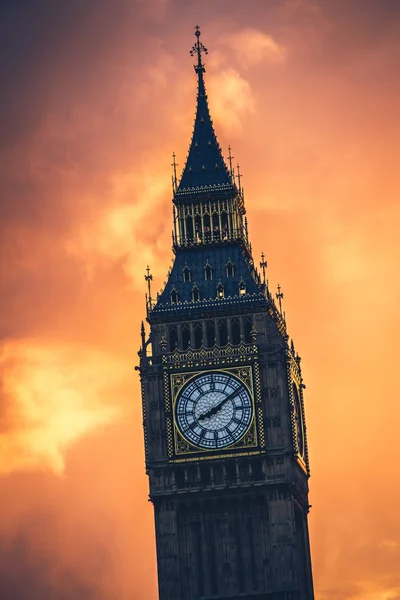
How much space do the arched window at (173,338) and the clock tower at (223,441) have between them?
2.3 inches

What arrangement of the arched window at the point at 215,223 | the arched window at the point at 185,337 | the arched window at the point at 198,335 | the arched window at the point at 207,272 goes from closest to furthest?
1. the arched window at the point at 198,335
2. the arched window at the point at 185,337
3. the arched window at the point at 207,272
4. the arched window at the point at 215,223

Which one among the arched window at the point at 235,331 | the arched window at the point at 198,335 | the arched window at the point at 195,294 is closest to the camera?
the arched window at the point at 235,331

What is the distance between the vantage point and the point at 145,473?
151 metres

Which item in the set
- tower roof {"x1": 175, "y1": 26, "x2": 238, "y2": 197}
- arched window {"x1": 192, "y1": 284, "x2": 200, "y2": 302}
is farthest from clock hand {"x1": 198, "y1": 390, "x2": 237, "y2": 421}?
tower roof {"x1": 175, "y1": 26, "x2": 238, "y2": 197}

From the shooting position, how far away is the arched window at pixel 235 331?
15175cm

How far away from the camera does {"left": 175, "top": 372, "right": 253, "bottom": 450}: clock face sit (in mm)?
Answer: 149750

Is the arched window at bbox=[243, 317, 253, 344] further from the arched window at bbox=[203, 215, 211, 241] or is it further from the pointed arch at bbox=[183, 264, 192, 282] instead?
the arched window at bbox=[203, 215, 211, 241]

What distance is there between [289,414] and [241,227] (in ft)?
42.4

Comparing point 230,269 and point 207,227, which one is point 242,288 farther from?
point 207,227

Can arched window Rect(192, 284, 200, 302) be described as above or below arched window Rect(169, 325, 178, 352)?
above

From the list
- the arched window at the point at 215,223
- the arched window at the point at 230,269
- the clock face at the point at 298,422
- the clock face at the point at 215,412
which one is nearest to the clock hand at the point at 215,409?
the clock face at the point at 215,412

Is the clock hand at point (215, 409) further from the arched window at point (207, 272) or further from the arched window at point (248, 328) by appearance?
the arched window at point (207, 272)

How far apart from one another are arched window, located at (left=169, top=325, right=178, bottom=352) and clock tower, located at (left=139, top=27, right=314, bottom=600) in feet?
0.19

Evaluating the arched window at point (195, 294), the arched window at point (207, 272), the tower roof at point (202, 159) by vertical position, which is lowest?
the arched window at point (195, 294)
